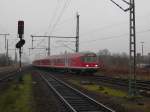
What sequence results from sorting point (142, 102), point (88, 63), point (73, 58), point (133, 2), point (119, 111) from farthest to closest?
point (73, 58), point (88, 63), point (133, 2), point (142, 102), point (119, 111)

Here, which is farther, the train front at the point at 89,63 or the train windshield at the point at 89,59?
the train windshield at the point at 89,59

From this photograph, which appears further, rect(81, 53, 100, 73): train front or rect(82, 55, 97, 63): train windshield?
rect(82, 55, 97, 63): train windshield

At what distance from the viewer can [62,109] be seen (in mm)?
15312

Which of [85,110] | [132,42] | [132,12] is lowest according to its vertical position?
[85,110]

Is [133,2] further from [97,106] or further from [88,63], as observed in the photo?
[88,63]

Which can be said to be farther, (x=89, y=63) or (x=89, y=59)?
(x=89, y=59)

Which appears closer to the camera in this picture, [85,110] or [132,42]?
[85,110]

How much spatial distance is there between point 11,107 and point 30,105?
1106mm

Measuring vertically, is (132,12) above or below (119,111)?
above

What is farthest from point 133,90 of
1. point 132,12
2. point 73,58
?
point 73,58

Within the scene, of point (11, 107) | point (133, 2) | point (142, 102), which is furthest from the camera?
point (133, 2)

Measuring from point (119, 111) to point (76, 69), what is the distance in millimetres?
35541

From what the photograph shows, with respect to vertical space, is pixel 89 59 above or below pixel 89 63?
above

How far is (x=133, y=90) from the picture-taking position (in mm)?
19531
